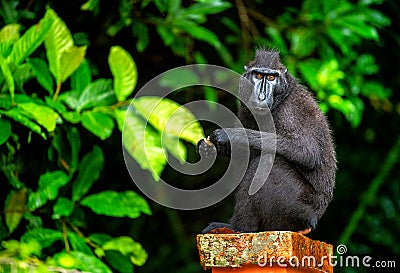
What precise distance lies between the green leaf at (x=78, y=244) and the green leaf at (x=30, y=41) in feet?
4.15

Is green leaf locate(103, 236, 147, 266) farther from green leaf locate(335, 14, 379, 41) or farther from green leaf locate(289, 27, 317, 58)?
green leaf locate(335, 14, 379, 41)

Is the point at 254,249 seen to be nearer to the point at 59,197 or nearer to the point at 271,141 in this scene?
the point at 271,141

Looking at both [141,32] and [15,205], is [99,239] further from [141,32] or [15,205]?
[141,32]

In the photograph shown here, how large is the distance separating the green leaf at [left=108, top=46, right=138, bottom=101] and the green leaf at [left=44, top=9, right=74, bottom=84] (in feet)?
1.02

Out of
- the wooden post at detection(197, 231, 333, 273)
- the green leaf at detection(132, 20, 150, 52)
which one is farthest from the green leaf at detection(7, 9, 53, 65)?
the wooden post at detection(197, 231, 333, 273)

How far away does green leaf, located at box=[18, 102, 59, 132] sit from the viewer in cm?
420

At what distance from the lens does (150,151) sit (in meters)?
4.52

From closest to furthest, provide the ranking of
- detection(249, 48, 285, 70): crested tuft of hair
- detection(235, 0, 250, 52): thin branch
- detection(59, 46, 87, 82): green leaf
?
detection(249, 48, 285, 70): crested tuft of hair
detection(59, 46, 87, 82): green leaf
detection(235, 0, 250, 52): thin branch

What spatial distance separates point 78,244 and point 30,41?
4.70 feet

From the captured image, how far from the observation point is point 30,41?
4.46 meters

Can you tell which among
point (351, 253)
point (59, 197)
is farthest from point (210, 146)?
point (351, 253)

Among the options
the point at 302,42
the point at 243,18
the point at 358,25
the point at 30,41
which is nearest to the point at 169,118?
the point at 30,41

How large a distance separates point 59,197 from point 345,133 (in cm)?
418

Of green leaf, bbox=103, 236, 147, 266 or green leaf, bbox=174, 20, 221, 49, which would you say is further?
green leaf, bbox=174, 20, 221, 49
